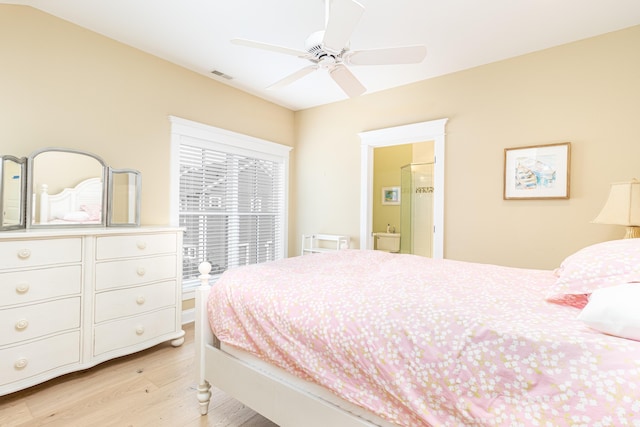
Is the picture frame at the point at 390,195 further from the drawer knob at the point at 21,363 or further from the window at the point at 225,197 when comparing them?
the drawer knob at the point at 21,363

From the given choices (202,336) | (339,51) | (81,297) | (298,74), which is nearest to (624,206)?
(339,51)

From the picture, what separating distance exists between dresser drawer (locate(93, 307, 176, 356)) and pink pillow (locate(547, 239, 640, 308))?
8.93 feet

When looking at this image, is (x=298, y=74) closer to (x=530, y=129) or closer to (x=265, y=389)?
(x=265, y=389)

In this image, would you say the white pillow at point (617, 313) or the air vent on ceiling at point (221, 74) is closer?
the white pillow at point (617, 313)

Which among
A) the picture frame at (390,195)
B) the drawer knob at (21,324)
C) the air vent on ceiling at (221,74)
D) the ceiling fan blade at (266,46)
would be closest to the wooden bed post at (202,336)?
the drawer knob at (21,324)

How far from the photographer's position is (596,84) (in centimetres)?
268

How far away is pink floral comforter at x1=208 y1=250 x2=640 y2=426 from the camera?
830 millimetres

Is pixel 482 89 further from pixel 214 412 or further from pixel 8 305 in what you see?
pixel 8 305

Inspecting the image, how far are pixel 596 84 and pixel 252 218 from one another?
3802 mm

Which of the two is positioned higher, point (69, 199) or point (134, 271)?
point (69, 199)

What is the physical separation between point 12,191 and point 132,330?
1.29 meters

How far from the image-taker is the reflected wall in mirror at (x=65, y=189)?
2305mm

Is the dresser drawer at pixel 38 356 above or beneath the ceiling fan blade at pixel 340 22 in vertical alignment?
beneath

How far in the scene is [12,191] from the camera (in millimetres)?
2174
